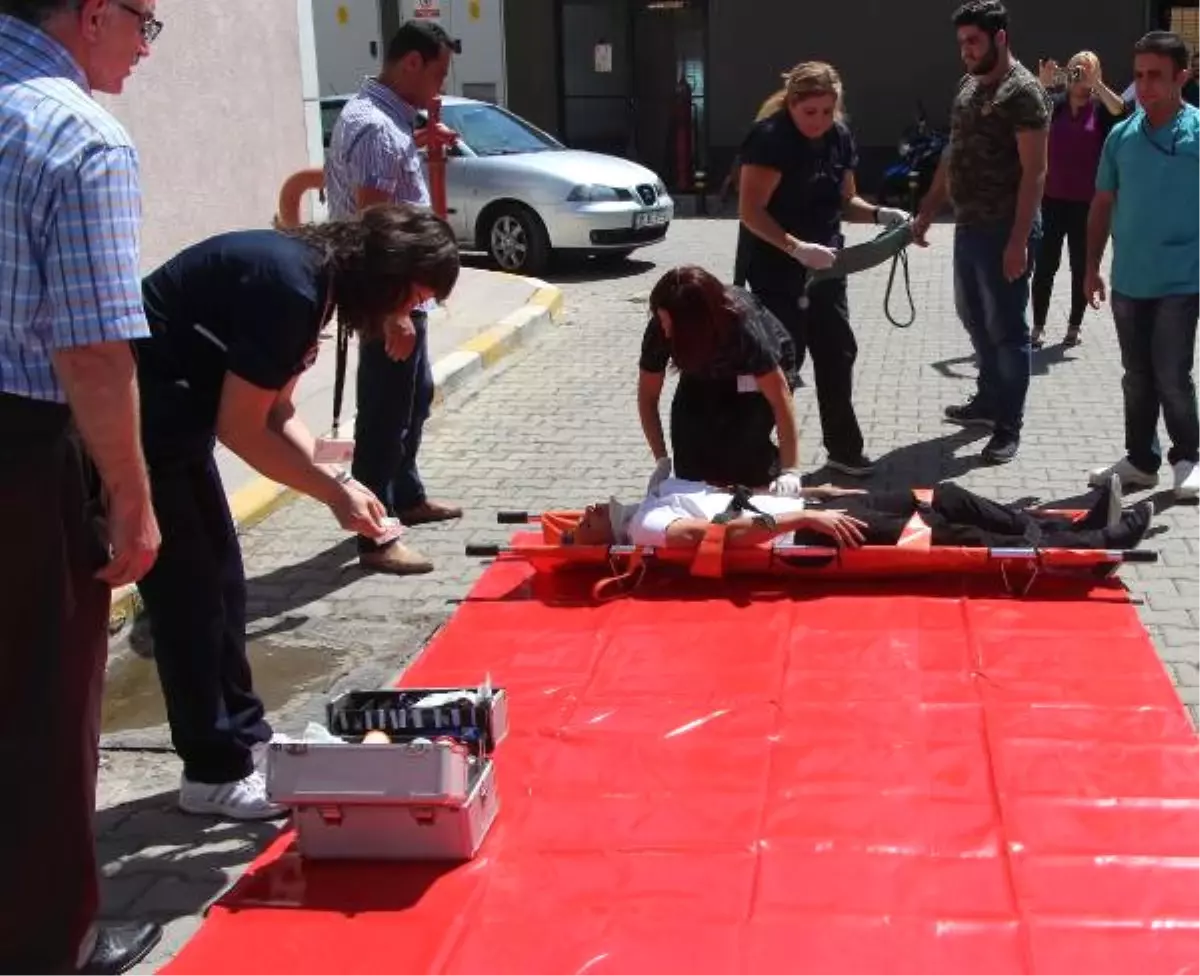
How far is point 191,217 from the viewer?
26.1ft

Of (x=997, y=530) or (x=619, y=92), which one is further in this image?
(x=619, y=92)

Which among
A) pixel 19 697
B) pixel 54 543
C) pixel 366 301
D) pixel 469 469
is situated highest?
pixel 366 301

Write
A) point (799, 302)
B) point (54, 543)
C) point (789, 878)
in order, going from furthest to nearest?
1. point (799, 302)
2. point (789, 878)
3. point (54, 543)

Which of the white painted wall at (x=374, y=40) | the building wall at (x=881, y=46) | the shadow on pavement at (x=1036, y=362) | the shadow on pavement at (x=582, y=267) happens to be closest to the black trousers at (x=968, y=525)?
the shadow on pavement at (x=1036, y=362)

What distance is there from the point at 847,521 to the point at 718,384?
78 centimetres

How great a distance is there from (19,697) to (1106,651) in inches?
113

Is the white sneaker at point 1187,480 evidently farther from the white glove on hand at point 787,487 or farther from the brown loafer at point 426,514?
the brown loafer at point 426,514

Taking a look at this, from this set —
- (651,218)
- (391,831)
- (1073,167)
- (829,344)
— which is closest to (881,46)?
(651,218)

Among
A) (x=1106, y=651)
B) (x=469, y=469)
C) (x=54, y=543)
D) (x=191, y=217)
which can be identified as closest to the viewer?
(x=54, y=543)

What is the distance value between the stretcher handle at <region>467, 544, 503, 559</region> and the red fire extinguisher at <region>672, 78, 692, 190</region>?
1446 centimetres

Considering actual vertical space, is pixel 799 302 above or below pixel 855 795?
above

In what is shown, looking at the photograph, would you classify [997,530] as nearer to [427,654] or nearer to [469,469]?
[427,654]

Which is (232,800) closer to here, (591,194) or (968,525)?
(968,525)

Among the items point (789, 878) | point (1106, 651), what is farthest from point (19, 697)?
point (1106, 651)
